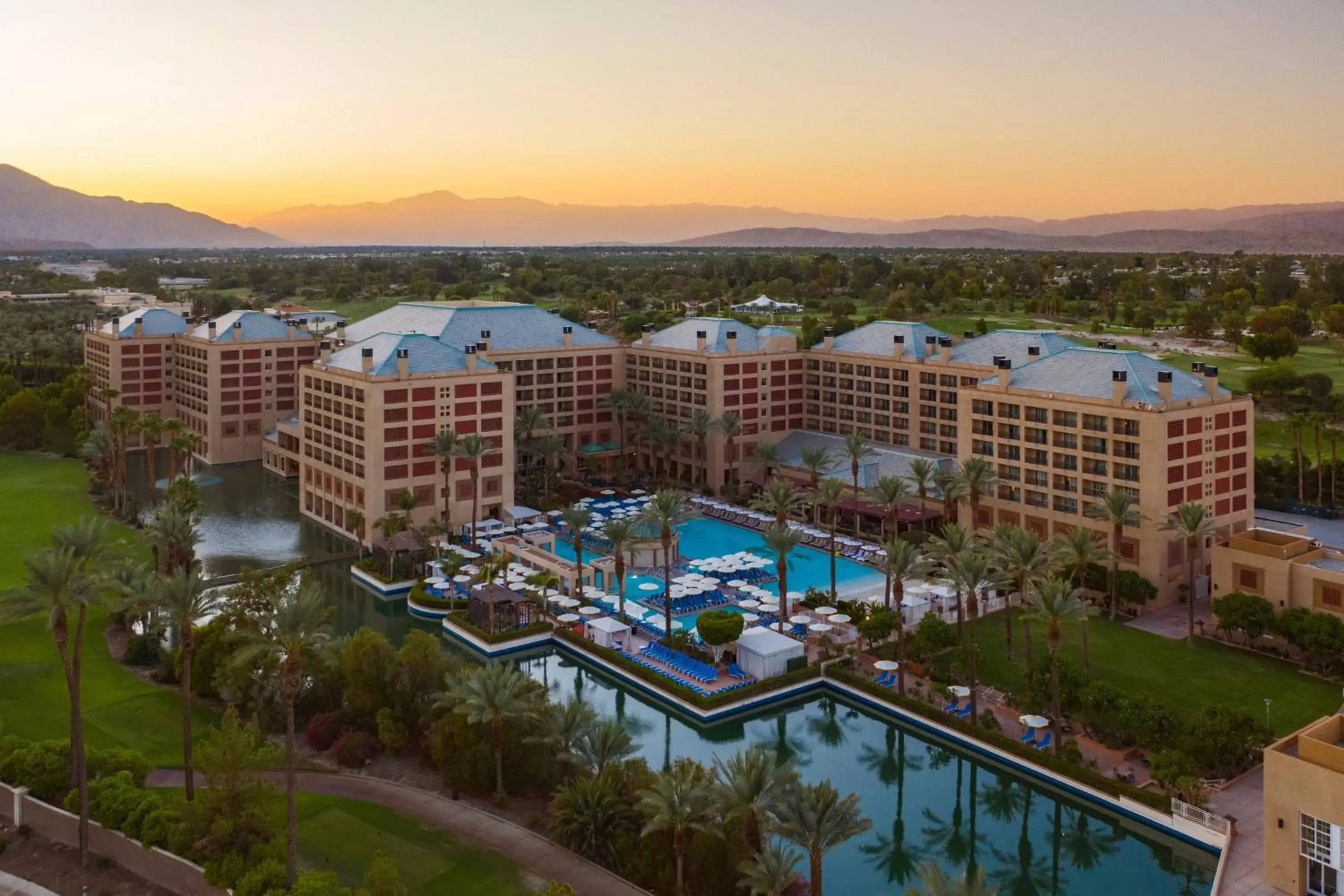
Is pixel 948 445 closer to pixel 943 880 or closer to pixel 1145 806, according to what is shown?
pixel 1145 806

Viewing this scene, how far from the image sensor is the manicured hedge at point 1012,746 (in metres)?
39.2

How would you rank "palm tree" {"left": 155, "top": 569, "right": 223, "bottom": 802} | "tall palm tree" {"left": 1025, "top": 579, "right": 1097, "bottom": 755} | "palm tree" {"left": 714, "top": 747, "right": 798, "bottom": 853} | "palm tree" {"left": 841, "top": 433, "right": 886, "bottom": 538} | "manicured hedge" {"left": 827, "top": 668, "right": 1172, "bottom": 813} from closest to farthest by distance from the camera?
"palm tree" {"left": 714, "top": 747, "right": 798, "bottom": 853} < "palm tree" {"left": 155, "top": 569, "right": 223, "bottom": 802} < "manicured hedge" {"left": 827, "top": 668, "right": 1172, "bottom": 813} < "tall palm tree" {"left": 1025, "top": 579, "right": 1097, "bottom": 755} < "palm tree" {"left": 841, "top": 433, "right": 886, "bottom": 538}

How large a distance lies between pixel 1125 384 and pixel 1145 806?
103 ft

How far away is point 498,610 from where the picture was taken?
59.0m

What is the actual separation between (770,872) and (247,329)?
9709 cm

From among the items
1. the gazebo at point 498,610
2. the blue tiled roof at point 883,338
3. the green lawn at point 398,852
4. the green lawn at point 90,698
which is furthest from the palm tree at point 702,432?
the green lawn at point 398,852

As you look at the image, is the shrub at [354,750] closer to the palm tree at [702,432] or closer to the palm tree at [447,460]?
the palm tree at [447,460]

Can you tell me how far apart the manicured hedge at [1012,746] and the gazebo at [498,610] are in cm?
1780

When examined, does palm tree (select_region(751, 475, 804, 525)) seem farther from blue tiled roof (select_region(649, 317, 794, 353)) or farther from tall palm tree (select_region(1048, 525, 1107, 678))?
blue tiled roof (select_region(649, 317, 794, 353))

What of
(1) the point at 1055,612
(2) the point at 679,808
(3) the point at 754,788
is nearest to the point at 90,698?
(2) the point at 679,808

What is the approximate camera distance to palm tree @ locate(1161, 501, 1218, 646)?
54.3 m

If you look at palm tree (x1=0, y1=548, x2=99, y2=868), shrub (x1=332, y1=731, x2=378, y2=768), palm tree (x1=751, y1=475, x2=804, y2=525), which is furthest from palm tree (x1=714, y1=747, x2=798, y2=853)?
palm tree (x1=751, y1=475, x2=804, y2=525)

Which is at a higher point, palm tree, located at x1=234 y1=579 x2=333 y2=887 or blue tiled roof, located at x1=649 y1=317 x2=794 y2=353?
blue tiled roof, located at x1=649 y1=317 x2=794 y2=353

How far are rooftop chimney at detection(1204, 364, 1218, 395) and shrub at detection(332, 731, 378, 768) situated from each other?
52.9 m
